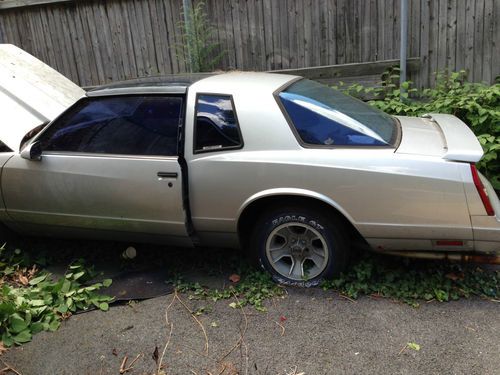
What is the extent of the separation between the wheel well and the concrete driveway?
498 mm

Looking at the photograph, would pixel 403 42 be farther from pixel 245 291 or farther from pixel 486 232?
pixel 245 291

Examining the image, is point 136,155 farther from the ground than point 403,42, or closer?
closer

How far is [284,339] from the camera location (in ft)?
10.6

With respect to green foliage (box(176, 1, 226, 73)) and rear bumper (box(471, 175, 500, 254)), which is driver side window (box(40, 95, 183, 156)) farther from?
green foliage (box(176, 1, 226, 73))

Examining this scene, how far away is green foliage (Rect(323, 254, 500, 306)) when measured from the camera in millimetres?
3585

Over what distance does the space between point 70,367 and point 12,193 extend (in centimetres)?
185

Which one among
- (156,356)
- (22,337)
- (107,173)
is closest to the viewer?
(156,356)

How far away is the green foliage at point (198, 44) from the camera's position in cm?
663

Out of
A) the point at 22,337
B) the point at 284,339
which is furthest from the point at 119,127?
the point at 284,339

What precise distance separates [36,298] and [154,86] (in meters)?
1.89

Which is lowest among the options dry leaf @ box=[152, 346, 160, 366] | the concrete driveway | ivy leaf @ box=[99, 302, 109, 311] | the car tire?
the concrete driveway

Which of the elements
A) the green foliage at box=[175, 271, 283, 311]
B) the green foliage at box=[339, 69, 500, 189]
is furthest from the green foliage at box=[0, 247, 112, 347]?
A: the green foliage at box=[339, 69, 500, 189]

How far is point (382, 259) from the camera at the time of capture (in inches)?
157

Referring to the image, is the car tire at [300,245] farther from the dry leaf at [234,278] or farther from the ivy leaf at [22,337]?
the ivy leaf at [22,337]
